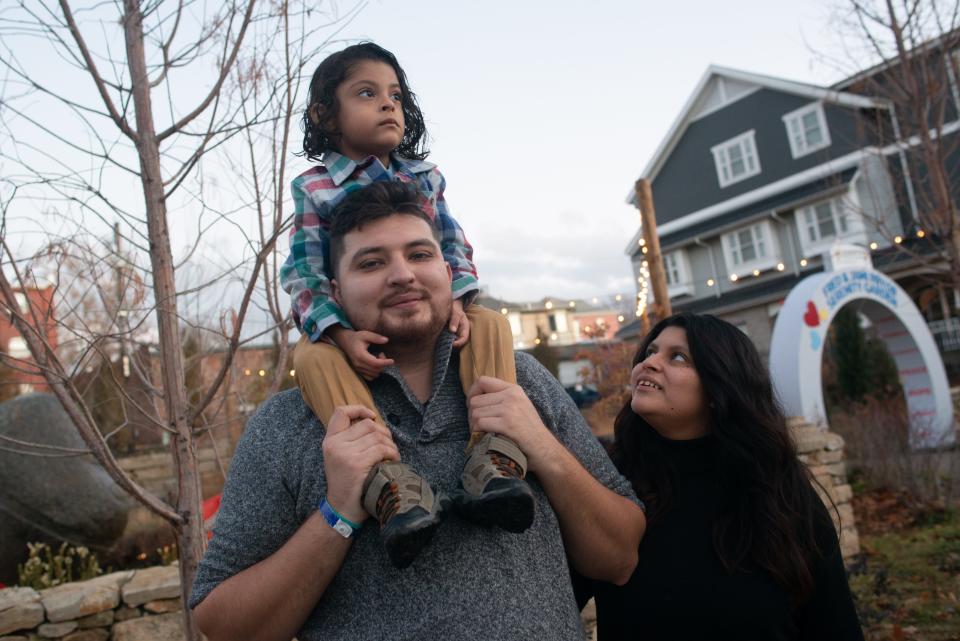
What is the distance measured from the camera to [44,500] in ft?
22.4

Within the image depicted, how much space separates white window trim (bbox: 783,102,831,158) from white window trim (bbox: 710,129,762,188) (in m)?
1.15

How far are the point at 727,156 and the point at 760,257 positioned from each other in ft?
11.5

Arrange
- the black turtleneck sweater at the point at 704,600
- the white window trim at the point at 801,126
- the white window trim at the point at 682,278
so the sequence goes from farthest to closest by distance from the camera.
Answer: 1. the white window trim at the point at 682,278
2. the white window trim at the point at 801,126
3. the black turtleneck sweater at the point at 704,600

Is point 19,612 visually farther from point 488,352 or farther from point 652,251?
point 652,251

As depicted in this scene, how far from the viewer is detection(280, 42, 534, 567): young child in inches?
57.1

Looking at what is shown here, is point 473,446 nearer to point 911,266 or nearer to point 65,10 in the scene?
point 65,10

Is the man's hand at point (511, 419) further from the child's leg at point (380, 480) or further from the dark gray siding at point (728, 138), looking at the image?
the dark gray siding at point (728, 138)

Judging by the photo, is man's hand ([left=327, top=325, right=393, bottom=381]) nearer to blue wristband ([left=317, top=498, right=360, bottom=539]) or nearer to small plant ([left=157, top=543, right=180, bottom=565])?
blue wristband ([left=317, top=498, right=360, bottom=539])

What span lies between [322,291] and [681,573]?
131 cm

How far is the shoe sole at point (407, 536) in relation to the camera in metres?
1.34

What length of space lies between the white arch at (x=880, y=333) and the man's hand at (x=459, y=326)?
6.33m

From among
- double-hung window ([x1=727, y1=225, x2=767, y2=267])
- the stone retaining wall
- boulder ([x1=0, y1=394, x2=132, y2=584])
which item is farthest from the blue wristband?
double-hung window ([x1=727, y1=225, x2=767, y2=267])

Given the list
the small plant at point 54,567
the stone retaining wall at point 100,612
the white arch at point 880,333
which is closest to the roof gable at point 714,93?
the white arch at point 880,333

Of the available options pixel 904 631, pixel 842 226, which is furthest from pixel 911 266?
pixel 904 631
